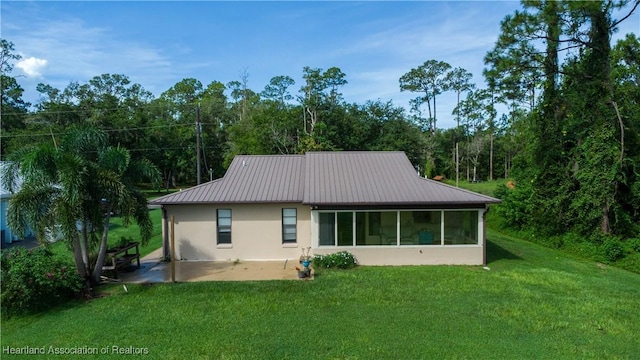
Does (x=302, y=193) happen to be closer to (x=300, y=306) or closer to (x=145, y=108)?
(x=300, y=306)

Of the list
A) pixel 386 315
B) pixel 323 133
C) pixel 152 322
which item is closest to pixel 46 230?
pixel 152 322

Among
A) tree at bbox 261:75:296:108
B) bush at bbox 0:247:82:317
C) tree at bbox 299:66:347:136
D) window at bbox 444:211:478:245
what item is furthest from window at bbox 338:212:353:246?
tree at bbox 261:75:296:108

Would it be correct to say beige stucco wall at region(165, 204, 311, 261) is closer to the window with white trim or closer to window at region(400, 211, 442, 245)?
the window with white trim

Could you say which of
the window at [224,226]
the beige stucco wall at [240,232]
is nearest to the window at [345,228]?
the beige stucco wall at [240,232]

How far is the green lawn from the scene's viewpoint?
7.07 metres

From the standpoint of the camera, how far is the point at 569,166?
60.0 ft

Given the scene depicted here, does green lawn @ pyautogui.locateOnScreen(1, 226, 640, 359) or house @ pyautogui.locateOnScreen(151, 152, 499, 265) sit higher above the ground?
house @ pyautogui.locateOnScreen(151, 152, 499, 265)

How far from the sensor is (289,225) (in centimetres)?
1397

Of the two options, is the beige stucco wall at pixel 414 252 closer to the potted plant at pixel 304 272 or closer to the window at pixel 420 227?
the window at pixel 420 227

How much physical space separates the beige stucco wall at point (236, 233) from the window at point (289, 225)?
0.16 meters

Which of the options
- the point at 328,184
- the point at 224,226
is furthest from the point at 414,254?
the point at 224,226

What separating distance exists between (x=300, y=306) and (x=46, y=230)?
6.63 m

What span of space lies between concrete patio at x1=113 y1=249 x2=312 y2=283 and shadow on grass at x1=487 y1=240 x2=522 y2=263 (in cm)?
728

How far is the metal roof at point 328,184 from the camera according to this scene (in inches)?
516
